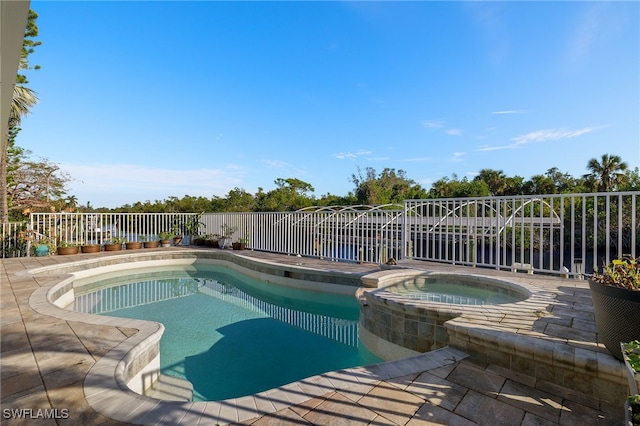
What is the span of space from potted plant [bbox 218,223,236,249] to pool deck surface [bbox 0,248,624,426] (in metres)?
7.87

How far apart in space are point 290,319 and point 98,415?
3444mm

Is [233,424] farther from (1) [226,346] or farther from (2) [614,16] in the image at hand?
(2) [614,16]

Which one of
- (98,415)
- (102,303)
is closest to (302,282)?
(102,303)

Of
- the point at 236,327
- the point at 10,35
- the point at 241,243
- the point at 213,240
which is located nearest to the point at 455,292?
the point at 236,327

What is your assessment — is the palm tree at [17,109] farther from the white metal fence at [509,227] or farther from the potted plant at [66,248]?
the white metal fence at [509,227]

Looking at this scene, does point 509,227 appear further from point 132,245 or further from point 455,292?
point 132,245

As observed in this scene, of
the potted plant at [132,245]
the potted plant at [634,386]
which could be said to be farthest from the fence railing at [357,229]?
the potted plant at [634,386]

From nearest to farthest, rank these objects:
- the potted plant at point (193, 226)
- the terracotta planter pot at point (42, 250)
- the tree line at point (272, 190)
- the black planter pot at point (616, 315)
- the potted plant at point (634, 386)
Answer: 1. the potted plant at point (634, 386)
2. the black planter pot at point (616, 315)
3. the terracotta planter pot at point (42, 250)
4. the tree line at point (272, 190)
5. the potted plant at point (193, 226)

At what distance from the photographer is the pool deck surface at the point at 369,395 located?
5.32ft

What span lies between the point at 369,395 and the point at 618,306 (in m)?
1.73

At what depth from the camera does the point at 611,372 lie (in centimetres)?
178

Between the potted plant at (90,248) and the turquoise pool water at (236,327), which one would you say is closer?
the turquoise pool water at (236,327)

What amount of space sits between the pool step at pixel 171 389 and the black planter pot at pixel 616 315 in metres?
3.41

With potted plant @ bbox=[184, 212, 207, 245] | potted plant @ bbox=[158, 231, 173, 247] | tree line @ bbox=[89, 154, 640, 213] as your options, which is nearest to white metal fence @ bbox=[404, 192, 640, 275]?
potted plant @ bbox=[184, 212, 207, 245]
